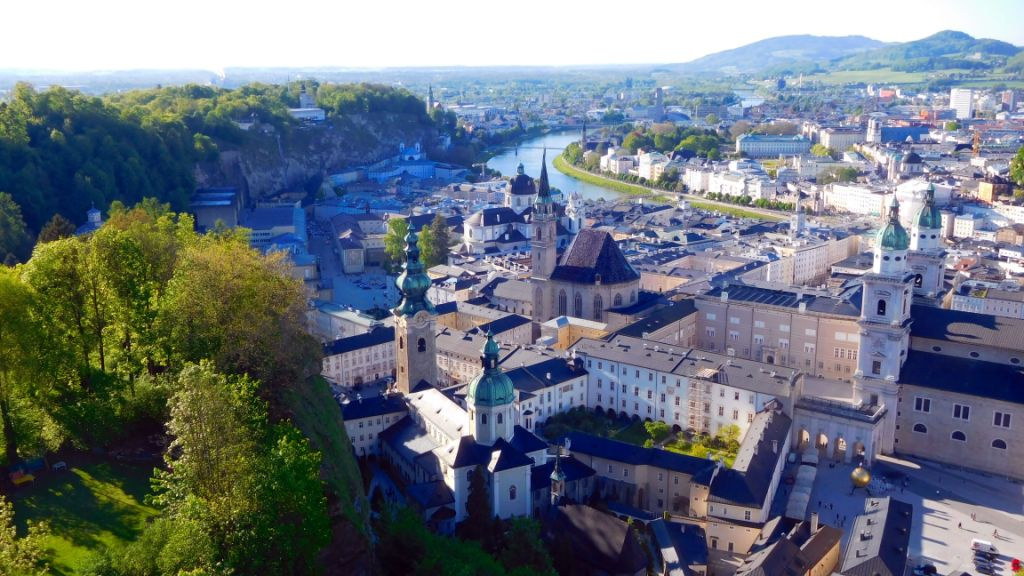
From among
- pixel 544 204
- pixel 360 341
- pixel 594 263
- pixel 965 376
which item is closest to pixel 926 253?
pixel 965 376

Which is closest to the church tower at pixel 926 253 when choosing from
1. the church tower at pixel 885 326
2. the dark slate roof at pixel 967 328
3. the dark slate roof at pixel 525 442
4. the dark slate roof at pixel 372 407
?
the dark slate roof at pixel 967 328

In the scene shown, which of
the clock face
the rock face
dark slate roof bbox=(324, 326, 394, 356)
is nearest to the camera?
the clock face

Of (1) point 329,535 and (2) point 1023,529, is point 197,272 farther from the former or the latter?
(2) point 1023,529

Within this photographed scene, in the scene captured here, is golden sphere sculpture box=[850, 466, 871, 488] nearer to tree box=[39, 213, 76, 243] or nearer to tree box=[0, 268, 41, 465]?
tree box=[0, 268, 41, 465]

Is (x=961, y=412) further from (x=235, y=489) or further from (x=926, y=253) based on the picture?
(x=235, y=489)

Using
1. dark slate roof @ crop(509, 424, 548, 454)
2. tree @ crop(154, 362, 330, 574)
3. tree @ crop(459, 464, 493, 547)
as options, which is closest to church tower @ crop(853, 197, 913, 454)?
dark slate roof @ crop(509, 424, 548, 454)

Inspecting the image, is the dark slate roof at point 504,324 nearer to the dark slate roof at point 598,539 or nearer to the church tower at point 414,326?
the church tower at point 414,326

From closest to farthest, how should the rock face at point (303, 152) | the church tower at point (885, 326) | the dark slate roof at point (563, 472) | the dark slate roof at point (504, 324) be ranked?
the dark slate roof at point (563, 472) < the church tower at point (885, 326) < the dark slate roof at point (504, 324) < the rock face at point (303, 152)
